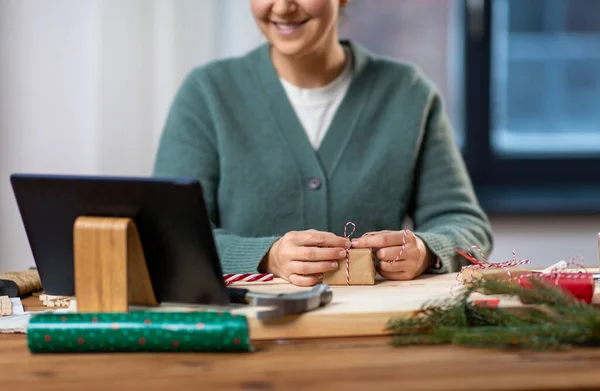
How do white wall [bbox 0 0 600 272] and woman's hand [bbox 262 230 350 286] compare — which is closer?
woman's hand [bbox 262 230 350 286]

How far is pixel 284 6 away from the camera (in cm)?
184

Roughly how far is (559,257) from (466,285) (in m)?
1.74

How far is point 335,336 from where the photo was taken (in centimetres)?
123

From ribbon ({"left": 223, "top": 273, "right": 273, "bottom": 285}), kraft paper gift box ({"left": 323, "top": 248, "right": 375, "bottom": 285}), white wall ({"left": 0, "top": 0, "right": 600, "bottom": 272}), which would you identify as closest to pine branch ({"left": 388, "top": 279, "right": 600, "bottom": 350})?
kraft paper gift box ({"left": 323, "top": 248, "right": 375, "bottom": 285})

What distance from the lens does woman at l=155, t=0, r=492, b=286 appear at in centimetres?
197

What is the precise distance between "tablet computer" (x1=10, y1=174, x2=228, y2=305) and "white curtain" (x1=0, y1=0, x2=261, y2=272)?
142 cm

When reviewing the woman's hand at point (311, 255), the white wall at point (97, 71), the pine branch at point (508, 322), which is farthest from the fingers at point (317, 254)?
the white wall at point (97, 71)

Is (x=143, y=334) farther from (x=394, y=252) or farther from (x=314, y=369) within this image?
(x=394, y=252)

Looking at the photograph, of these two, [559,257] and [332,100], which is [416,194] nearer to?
[332,100]

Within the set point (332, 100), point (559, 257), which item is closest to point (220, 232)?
point (332, 100)

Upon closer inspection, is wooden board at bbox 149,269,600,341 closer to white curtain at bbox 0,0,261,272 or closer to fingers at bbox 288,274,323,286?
fingers at bbox 288,274,323,286

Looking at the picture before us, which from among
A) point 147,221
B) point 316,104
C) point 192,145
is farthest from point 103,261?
point 316,104

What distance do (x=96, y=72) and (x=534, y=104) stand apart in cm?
149

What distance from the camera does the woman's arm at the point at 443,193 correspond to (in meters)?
1.90
